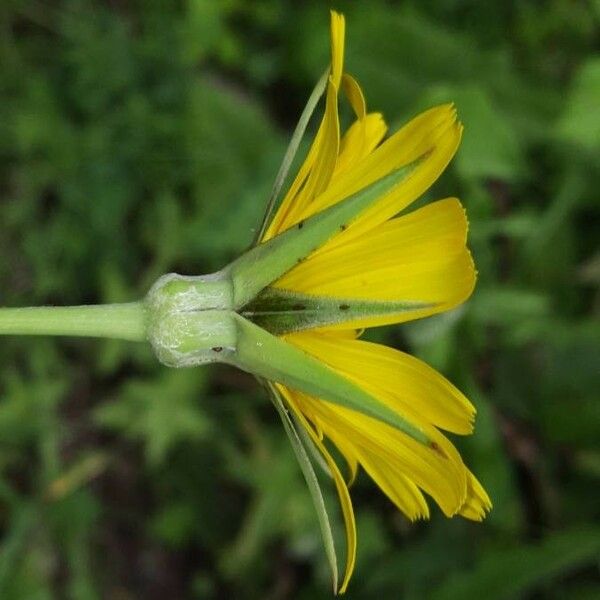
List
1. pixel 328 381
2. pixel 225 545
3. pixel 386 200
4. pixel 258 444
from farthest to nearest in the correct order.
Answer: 1. pixel 225 545
2. pixel 258 444
3. pixel 386 200
4. pixel 328 381

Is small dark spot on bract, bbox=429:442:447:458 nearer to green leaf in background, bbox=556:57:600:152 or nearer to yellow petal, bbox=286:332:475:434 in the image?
yellow petal, bbox=286:332:475:434

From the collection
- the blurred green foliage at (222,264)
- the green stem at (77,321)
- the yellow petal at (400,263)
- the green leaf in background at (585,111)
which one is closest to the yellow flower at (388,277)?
the yellow petal at (400,263)

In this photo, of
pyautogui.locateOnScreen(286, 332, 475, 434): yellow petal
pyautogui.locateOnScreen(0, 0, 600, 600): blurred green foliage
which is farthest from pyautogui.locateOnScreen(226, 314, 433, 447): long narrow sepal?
pyautogui.locateOnScreen(0, 0, 600, 600): blurred green foliage

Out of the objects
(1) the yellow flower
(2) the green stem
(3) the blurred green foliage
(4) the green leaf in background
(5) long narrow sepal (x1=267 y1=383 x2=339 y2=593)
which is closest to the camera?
(2) the green stem

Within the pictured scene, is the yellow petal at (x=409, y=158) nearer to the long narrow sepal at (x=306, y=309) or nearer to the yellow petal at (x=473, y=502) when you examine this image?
the long narrow sepal at (x=306, y=309)

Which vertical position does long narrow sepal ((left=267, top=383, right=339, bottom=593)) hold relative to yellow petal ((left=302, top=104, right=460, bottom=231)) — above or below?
below

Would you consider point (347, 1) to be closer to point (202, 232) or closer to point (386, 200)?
point (202, 232)

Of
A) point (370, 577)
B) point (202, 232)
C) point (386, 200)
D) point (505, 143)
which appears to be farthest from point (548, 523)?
point (386, 200)
